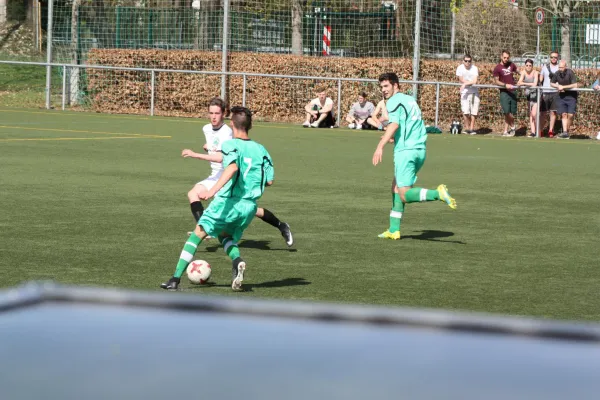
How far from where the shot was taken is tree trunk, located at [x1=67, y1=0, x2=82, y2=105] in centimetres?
3478

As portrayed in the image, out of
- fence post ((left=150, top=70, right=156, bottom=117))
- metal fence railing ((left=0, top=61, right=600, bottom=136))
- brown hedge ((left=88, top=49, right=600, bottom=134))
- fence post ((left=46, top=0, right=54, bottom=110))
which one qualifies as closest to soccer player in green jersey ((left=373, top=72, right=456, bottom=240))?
metal fence railing ((left=0, top=61, right=600, bottom=136))

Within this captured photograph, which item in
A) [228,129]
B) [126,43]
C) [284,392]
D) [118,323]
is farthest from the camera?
[126,43]

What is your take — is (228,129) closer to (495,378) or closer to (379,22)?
(495,378)

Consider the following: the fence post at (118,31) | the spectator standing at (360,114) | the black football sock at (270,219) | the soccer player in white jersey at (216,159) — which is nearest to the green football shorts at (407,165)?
the soccer player in white jersey at (216,159)

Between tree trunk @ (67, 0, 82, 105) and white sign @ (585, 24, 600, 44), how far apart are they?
14337 millimetres

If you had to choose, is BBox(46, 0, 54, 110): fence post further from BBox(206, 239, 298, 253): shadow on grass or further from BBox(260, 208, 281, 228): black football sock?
BBox(260, 208, 281, 228): black football sock

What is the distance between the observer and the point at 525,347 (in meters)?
2.73

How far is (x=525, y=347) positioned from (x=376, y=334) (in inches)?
13.6

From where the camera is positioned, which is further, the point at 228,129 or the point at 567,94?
the point at 567,94

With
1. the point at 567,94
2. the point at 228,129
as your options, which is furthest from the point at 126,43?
the point at 228,129

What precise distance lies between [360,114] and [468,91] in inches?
109

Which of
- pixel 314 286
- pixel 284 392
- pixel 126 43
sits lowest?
pixel 314 286

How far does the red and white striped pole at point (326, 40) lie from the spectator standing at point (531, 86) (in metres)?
6.81

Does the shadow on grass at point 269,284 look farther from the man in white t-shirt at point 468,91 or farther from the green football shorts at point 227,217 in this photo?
the man in white t-shirt at point 468,91
